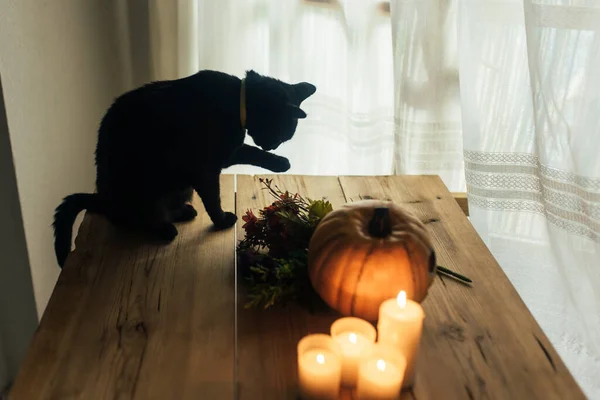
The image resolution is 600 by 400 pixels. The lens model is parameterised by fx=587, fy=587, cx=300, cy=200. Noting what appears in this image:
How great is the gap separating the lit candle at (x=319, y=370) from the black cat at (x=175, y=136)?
0.35 meters

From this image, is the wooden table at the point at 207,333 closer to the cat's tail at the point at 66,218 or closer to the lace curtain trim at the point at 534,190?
the cat's tail at the point at 66,218

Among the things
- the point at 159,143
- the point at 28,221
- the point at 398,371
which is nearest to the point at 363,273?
the point at 398,371

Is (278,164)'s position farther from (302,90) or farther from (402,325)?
(402,325)

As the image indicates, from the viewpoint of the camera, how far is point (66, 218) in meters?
0.90

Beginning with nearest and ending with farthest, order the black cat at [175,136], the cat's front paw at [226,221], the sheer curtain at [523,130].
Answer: the black cat at [175,136] < the cat's front paw at [226,221] < the sheer curtain at [523,130]

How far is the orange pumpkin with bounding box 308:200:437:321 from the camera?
2.33 ft

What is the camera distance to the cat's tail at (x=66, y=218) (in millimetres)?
898

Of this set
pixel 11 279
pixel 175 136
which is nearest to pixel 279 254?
pixel 175 136

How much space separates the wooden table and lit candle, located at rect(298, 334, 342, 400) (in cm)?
4

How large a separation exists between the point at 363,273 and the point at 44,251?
63 centimetres

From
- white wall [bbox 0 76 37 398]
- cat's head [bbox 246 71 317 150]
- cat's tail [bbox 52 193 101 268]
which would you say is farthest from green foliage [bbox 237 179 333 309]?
white wall [bbox 0 76 37 398]

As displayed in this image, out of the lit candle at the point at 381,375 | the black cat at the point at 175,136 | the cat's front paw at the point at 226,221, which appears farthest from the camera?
the cat's front paw at the point at 226,221

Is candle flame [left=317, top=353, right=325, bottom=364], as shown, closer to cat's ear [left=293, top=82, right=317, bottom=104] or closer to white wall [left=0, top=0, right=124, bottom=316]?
cat's ear [left=293, top=82, right=317, bottom=104]

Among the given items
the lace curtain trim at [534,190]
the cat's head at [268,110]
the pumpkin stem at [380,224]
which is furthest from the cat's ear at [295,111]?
the lace curtain trim at [534,190]
